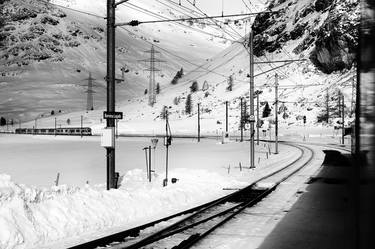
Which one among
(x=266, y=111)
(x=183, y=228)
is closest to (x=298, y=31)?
(x=266, y=111)

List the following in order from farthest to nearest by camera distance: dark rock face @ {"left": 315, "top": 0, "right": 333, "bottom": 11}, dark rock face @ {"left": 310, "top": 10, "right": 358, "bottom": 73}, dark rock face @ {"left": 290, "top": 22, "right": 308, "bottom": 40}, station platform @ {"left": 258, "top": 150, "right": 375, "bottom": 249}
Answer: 1. dark rock face @ {"left": 290, "top": 22, "right": 308, "bottom": 40}
2. dark rock face @ {"left": 315, "top": 0, "right": 333, "bottom": 11}
3. dark rock face @ {"left": 310, "top": 10, "right": 358, "bottom": 73}
4. station platform @ {"left": 258, "top": 150, "right": 375, "bottom": 249}

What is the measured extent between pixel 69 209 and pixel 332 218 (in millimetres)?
7258

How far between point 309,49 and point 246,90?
2403 centimetres

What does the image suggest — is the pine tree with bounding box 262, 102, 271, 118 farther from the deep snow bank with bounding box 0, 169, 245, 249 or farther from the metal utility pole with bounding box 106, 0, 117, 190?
the metal utility pole with bounding box 106, 0, 117, 190

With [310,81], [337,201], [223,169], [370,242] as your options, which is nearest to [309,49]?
[310,81]

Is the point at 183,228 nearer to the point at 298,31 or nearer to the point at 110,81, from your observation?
the point at 110,81

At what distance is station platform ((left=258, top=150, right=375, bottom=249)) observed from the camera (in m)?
3.51

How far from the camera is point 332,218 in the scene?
13094 millimetres

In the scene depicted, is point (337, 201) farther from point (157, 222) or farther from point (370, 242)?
point (370, 242)

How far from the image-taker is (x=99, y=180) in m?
24.0

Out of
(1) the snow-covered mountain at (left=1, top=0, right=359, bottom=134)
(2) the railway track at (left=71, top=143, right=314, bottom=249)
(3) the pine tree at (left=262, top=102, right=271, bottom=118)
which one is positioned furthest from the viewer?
(1) the snow-covered mountain at (left=1, top=0, right=359, bottom=134)

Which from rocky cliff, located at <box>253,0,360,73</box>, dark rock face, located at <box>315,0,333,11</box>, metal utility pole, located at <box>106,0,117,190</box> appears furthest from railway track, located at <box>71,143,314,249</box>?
dark rock face, located at <box>315,0,333,11</box>

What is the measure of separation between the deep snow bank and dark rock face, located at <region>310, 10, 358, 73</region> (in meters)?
123

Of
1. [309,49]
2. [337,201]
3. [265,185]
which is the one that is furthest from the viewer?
[309,49]
